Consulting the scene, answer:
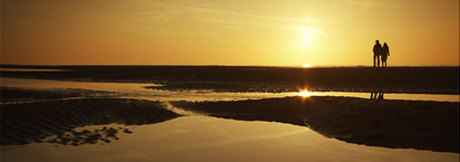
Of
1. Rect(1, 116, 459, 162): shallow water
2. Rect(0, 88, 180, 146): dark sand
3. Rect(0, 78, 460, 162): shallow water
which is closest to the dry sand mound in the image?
Rect(0, 88, 180, 146): dark sand

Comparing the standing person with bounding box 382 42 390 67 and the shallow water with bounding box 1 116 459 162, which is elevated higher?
the standing person with bounding box 382 42 390 67

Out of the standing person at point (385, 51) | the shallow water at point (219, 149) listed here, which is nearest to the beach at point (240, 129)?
the shallow water at point (219, 149)

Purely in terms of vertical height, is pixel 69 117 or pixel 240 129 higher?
pixel 69 117

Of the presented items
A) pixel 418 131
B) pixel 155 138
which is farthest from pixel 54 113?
pixel 418 131

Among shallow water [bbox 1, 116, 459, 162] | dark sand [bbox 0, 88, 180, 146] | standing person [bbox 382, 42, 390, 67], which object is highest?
standing person [bbox 382, 42, 390, 67]

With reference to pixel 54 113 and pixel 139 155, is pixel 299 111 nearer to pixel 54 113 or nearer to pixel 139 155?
pixel 139 155

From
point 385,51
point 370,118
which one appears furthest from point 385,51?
point 370,118

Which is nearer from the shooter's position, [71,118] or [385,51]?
[71,118]

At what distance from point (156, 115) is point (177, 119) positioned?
108 cm

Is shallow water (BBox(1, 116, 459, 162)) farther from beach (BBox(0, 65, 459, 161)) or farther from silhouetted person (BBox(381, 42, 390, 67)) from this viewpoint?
silhouetted person (BBox(381, 42, 390, 67))

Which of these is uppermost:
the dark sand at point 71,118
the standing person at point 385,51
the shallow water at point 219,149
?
the standing person at point 385,51

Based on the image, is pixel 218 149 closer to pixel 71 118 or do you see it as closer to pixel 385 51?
pixel 71 118

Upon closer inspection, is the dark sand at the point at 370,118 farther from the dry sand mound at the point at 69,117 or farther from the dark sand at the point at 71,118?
the dark sand at the point at 71,118

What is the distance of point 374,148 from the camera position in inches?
358
